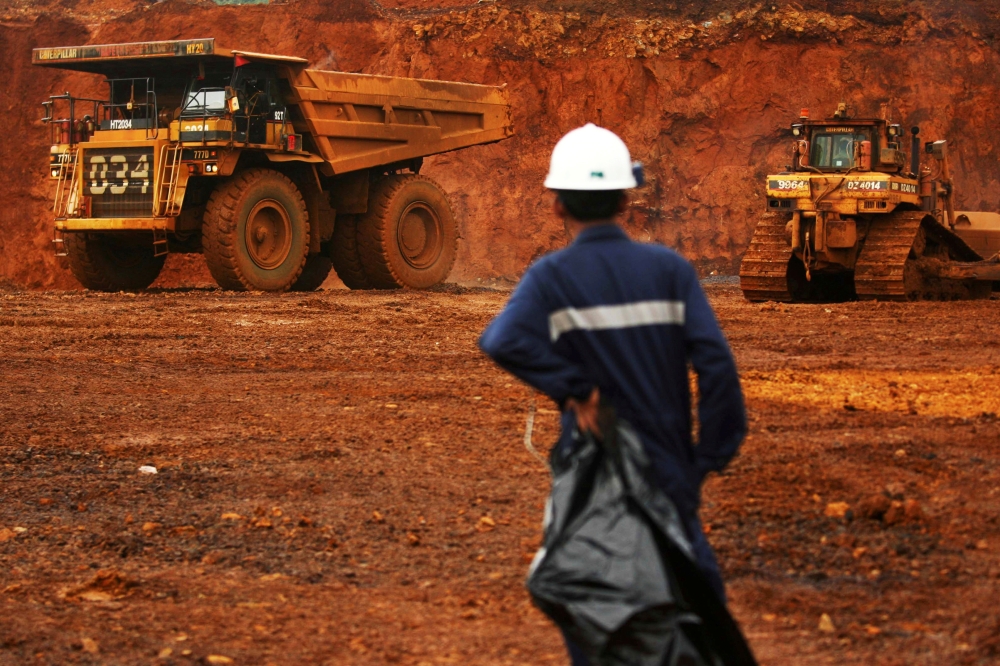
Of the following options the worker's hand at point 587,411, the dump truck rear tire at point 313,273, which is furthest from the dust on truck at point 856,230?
the worker's hand at point 587,411

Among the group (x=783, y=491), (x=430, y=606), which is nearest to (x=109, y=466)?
(x=430, y=606)

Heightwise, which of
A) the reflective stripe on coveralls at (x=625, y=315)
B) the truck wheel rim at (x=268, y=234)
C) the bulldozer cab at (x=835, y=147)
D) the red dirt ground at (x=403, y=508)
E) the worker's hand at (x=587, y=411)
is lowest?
the red dirt ground at (x=403, y=508)

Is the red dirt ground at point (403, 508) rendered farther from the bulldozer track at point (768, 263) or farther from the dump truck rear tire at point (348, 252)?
the dump truck rear tire at point (348, 252)

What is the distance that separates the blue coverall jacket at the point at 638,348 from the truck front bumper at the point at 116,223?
14.1 m

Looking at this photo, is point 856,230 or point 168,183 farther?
point 168,183

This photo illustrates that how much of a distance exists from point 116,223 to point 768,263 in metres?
8.36

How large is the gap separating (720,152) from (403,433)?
71.5 ft

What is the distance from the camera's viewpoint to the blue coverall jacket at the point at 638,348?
10.4 ft

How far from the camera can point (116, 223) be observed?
17.1m

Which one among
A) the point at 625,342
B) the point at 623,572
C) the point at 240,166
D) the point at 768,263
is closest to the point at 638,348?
the point at 625,342

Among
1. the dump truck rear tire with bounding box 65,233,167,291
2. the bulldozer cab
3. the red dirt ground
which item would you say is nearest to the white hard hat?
the red dirt ground

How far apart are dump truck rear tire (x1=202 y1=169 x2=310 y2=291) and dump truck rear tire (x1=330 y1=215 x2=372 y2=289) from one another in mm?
1368

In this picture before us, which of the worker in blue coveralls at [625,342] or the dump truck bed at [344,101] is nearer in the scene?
the worker in blue coveralls at [625,342]

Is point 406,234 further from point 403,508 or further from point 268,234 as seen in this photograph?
point 403,508
